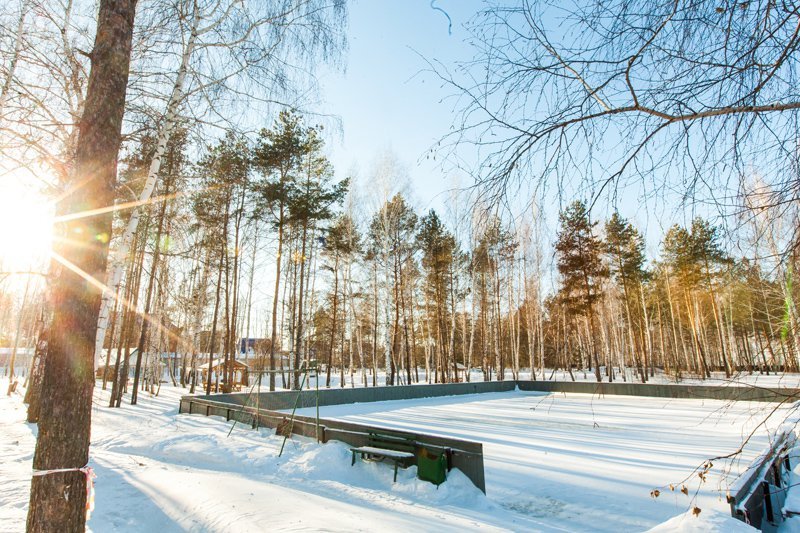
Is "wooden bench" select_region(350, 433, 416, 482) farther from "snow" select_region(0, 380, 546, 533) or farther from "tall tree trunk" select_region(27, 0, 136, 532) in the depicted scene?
"tall tree trunk" select_region(27, 0, 136, 532)

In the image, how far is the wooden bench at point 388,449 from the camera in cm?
595

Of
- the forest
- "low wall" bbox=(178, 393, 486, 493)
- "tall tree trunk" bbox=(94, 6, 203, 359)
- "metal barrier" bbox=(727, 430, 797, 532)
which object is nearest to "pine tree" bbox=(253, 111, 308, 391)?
the forest

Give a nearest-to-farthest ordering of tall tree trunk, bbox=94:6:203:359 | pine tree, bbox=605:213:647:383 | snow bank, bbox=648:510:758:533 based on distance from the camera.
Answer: snow bank, bbox=648:510:758:533 < tall tree trunk, bbox=94:6:203:359 < pine tree, bbox=605:213:647:383

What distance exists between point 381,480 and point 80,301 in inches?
185

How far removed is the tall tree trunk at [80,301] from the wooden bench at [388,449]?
389 cm

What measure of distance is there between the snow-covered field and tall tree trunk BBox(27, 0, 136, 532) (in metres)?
1.63

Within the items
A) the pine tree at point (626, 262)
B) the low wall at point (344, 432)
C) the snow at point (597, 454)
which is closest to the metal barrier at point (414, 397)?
the low wall at point (344, 432)

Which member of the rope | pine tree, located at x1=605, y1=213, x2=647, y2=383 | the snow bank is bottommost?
the snow bank

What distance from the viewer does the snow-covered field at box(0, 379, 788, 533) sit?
421 centimetres

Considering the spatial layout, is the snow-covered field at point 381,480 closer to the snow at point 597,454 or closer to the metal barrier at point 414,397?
the snow at point 597,454

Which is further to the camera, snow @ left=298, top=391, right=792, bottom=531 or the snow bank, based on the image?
snow @ left=298, top=391, right=792, bottom=531

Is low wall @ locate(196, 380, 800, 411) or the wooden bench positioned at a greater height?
the wooden bench

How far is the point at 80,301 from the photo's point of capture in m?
2.93

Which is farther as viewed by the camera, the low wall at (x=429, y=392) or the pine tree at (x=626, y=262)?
the pine tree at (x=626, y=262)
